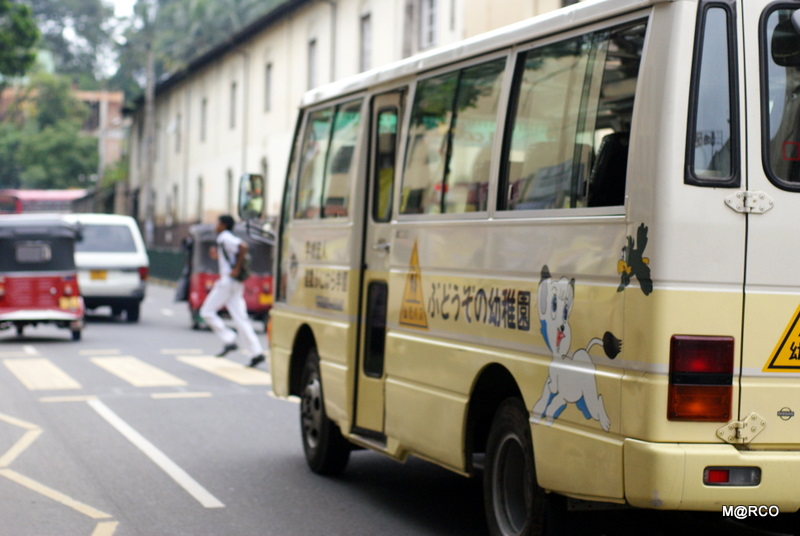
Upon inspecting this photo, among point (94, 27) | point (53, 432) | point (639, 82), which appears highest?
point (94, 27)

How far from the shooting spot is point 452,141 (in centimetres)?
723

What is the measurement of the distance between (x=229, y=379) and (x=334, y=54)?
899 inches

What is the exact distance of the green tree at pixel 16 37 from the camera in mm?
38531

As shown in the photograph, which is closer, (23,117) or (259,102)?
(259,102)

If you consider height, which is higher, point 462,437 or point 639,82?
point 639,82

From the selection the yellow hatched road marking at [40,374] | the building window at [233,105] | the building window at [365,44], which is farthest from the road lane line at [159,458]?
the building window at [233,105]

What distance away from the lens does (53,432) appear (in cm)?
1085

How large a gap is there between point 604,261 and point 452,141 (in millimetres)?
2000

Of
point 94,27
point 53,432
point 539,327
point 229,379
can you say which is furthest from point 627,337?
point 94,27

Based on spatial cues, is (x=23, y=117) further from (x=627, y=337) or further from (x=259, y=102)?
(x=627, y=337)

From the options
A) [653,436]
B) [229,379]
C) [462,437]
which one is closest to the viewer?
[653,436]

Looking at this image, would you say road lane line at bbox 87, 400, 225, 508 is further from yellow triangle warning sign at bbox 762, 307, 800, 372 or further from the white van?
the white van

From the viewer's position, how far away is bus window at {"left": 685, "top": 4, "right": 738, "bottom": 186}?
5.18 meters

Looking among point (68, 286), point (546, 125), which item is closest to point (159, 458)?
point (546, 125)
